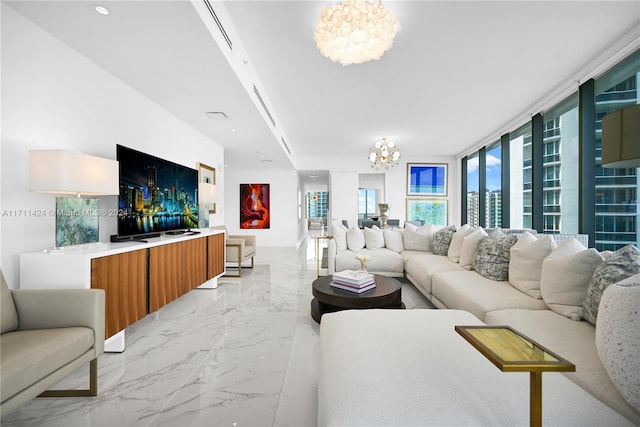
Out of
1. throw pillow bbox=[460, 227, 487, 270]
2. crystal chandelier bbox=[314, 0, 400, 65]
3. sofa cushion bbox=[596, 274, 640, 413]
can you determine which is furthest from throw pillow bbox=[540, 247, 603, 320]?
crystal chandelier bbox=[314, 0, 400, 65]

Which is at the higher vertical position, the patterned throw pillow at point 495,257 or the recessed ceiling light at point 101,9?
the recessed ceiling light at point 101,9

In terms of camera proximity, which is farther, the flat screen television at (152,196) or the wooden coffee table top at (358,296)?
the flat screen television at (152,196)

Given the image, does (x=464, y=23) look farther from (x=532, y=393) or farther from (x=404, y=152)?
(x=404, y=152)

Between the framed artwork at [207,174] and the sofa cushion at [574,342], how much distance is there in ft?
14.5

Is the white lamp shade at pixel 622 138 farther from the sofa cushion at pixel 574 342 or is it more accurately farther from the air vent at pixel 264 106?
the air vent at pixel 264 106

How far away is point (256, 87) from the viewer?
354 cm

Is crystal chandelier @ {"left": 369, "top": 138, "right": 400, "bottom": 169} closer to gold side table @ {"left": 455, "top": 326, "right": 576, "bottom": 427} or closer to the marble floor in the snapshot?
the marble floor

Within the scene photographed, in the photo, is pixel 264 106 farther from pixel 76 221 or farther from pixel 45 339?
pixel 45 339

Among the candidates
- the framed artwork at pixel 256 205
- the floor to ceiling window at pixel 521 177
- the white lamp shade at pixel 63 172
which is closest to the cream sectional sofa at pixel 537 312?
the white lamp shade at pixel 63 172

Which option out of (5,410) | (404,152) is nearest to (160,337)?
(5,410)

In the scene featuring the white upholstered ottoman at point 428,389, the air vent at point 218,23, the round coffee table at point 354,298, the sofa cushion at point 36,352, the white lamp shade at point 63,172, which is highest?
the air vent at point 218,23

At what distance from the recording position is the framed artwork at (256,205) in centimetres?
901

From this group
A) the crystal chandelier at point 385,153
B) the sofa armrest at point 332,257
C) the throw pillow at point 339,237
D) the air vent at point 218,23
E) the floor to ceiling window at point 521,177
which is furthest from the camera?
the crystal chandelier at point 385,153

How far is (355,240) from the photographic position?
480 cm
